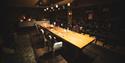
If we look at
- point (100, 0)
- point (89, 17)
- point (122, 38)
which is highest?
point (100, 0)

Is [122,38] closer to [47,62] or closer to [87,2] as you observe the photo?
A: [87,2]

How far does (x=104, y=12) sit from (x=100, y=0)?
2.74 ft

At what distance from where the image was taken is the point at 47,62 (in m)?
4.39

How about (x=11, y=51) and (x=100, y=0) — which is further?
(x=100, y=0)

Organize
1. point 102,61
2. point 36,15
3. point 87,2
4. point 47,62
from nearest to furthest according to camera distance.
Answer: point 47,62 → point 102,61 → point 87,2 → point 36,15

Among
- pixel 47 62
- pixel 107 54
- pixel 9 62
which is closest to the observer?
pixel 47 62

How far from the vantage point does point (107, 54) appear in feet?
17.7

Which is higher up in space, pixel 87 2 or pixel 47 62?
pixel 87 2

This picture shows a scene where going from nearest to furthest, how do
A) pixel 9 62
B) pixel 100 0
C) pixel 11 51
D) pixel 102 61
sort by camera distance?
1. pixel 102 61
2. pixel 9 62
3. pixel 11 51
4. pixel 100 0

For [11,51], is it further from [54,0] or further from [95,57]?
[54,0]

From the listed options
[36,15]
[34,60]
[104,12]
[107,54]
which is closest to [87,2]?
[104,12]

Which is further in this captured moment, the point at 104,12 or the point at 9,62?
the point at 104,12

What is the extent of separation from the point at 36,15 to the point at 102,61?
561 inches

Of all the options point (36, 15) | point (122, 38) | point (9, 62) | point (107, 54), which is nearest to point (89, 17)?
point (122, 38)
